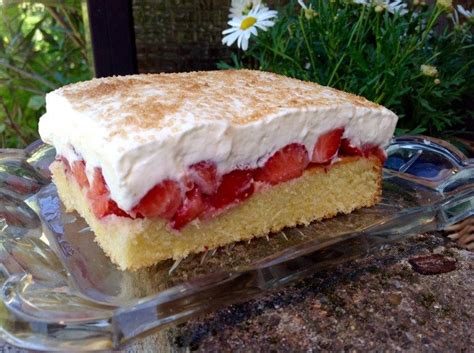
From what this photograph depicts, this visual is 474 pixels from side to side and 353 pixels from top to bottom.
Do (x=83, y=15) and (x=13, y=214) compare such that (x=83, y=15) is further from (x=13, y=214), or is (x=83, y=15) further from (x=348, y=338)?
(x=348, y=338)

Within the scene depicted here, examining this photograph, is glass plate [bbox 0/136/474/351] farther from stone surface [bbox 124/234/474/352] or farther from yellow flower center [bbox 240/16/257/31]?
yellow flower center [bbox 240/16/257/31]

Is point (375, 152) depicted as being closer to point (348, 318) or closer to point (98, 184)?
point (348, 318)

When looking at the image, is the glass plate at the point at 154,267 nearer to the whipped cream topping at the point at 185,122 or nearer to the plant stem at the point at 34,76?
the whipped cream topping at the point at 185,122

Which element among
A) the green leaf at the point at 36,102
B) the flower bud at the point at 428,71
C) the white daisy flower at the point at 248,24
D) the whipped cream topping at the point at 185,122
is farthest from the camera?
the green leaf at the point at 36,102

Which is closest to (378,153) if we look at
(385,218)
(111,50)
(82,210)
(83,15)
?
(385,218)

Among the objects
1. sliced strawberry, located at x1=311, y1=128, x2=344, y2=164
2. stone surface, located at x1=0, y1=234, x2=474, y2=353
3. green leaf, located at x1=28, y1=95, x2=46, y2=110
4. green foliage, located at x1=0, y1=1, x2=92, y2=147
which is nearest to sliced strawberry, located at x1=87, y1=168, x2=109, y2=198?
stone surface, located at x1=0, y1=234, x2=474, y2=353

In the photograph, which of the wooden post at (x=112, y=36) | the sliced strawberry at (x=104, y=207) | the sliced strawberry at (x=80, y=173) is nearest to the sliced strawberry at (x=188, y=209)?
the sliced strawberry at (x=104, y=207)
